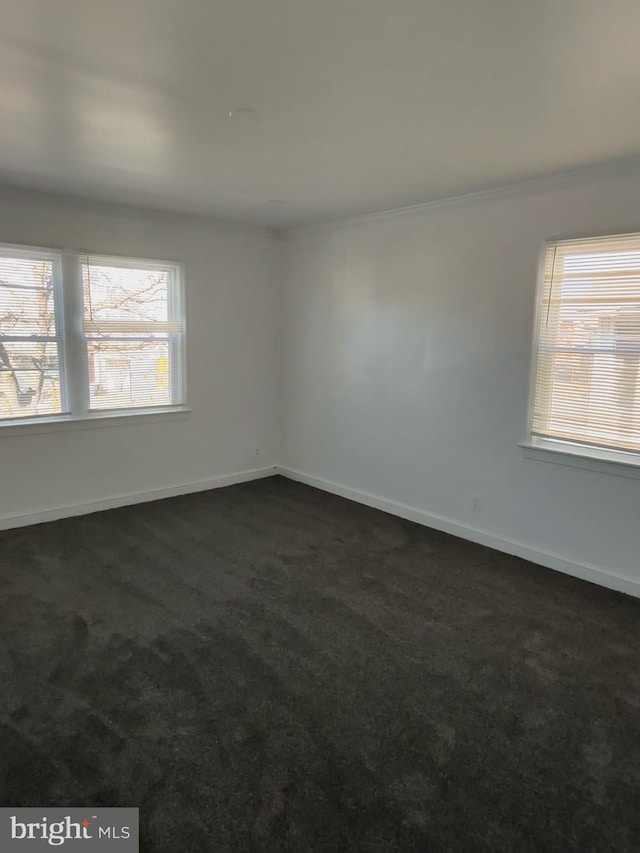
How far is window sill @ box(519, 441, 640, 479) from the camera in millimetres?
3229

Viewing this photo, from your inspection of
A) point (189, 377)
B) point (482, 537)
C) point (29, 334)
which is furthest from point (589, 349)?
point (29, 334)

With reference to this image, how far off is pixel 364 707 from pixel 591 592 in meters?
1.83

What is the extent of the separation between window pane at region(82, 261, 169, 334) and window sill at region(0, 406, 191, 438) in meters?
0.74

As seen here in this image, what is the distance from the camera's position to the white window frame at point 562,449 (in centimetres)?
325

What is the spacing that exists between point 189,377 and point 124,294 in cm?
92

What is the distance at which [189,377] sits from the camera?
5023 millimetres

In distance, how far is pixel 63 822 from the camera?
1.73 metres

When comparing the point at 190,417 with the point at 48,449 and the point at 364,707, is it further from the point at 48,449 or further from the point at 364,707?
the point at 364,707

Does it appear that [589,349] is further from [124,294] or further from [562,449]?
[124,294]

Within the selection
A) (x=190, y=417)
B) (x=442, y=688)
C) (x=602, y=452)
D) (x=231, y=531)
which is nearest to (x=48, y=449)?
(x=190, y=417)

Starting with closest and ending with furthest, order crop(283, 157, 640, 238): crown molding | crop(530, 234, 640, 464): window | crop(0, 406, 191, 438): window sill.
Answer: crop(283, 157, 640, 238): crown molding < crop(530, 234, 640, 464): window < crop(0, 406, 191, 438): window sill

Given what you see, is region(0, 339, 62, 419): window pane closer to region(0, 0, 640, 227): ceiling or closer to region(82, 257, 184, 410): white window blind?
region(82, 257, 184, 410): white window blind

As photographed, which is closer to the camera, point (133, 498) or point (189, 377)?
point (133, 498)

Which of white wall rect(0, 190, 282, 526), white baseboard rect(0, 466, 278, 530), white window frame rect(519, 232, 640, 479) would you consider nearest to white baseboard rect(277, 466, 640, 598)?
white baseboard rect(0, 466, 278, 530)
